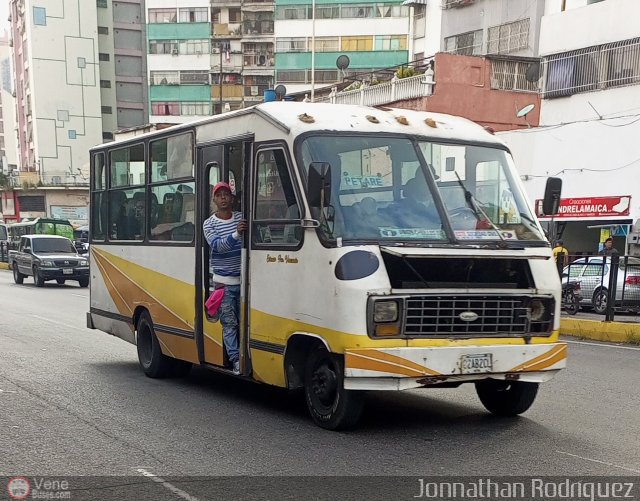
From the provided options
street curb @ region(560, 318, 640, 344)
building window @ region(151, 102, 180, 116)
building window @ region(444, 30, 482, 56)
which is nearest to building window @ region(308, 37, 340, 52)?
building window @ region(151, 102, 180, 116)

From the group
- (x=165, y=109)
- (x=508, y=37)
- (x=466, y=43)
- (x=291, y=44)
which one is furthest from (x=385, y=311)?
(x=165, y=109)

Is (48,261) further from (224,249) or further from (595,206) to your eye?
(224,249)

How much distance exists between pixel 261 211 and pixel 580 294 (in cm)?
1110

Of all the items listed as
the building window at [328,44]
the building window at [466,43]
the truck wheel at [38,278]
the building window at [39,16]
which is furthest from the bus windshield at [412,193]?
the building window at [39,16]

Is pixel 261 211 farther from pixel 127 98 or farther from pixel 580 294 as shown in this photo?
pixel 127 98

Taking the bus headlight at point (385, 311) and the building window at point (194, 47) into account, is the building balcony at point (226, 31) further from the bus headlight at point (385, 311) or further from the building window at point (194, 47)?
the bus headlight at point (385, 311)

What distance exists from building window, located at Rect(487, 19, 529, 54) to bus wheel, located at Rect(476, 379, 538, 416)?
29.6 m

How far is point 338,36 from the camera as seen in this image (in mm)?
58000

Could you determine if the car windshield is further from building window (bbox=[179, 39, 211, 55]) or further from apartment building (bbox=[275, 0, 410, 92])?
building window (bbox=[179, 39, 211, 55])

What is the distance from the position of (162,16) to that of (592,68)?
45238 millimetres

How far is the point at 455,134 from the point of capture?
7012mm

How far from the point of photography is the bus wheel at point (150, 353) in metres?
8.98

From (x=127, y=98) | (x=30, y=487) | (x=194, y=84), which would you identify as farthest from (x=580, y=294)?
(x=127, y=98)

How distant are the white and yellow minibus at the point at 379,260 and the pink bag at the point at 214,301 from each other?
0.20 meters
